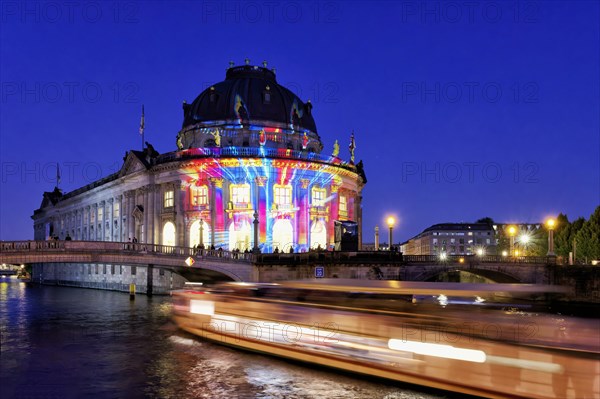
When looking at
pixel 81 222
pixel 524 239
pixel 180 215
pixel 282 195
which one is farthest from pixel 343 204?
pixel 81 222

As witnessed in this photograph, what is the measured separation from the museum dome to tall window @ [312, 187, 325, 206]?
9.87 m

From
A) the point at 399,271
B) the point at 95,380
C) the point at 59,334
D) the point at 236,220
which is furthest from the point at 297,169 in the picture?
the point at 95,380

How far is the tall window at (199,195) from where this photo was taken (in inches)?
2699

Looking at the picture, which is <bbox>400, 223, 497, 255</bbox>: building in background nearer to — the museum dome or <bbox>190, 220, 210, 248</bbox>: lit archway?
the museum dome

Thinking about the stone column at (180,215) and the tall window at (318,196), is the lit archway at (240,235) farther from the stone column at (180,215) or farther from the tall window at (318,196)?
the tall window at (318,196)

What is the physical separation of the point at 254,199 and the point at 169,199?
37.0ft

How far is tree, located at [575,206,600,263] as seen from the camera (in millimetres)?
75188

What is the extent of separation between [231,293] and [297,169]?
46.5 meters

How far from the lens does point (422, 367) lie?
14453mm

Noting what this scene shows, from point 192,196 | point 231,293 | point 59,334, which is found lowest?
point 59,334

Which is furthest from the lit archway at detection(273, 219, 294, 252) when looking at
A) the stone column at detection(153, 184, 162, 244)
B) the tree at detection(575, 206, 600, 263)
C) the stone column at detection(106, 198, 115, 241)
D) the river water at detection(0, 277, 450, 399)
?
the river water at detection(0, 277, 450, 399)

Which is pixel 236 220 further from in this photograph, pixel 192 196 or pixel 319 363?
pixel 319 363

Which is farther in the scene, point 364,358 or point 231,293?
point 231,293

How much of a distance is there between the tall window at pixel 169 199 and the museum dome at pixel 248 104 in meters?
9.45
